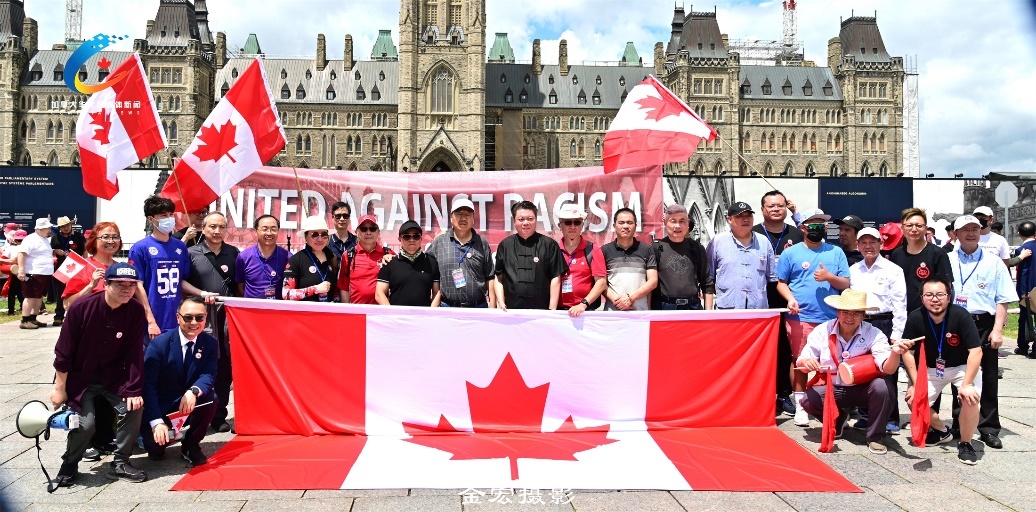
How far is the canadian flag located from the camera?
6863 millimetres

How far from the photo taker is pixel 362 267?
19.4 feet

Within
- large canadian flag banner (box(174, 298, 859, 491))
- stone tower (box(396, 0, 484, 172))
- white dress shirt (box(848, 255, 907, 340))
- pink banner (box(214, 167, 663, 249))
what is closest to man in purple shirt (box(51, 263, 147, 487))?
large canadian flag banner (box(174, 298, 859, 491))

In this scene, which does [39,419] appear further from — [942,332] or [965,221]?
[965,221]

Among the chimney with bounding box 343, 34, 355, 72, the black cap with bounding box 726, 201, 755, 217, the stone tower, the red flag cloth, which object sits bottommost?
the red flag cloth

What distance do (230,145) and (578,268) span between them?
12.7 feet

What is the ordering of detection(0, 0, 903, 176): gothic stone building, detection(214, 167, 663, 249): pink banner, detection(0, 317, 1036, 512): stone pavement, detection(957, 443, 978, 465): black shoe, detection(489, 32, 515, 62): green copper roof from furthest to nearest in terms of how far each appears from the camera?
1. detection(489, 32, 515, 62): green copper roof
2. detection(0, 0, 903, 176): gothic stone building
3. detection(214, 167, 663, 249): pink banner
4. detection(957, 443, 978, 465): black shoe
5. detection(0, 317, 1036, 512): stone pavement

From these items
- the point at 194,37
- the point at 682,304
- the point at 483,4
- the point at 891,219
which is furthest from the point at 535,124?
the point at 682,304

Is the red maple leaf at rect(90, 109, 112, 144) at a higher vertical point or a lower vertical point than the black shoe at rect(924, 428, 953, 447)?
higher

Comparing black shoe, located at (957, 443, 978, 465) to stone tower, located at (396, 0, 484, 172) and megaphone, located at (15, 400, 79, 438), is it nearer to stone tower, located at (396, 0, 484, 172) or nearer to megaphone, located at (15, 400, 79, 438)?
megaphone, located at (15, 400, 79, 438)

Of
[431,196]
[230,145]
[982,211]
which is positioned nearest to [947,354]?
[982,211]

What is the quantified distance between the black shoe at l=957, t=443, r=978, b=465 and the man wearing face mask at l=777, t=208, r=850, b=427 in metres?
1.09

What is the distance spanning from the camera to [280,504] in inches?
152

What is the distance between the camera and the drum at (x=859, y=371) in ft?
16.6

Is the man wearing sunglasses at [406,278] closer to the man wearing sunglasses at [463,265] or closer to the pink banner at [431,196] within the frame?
the man wearing sunglasses at [463,265]
